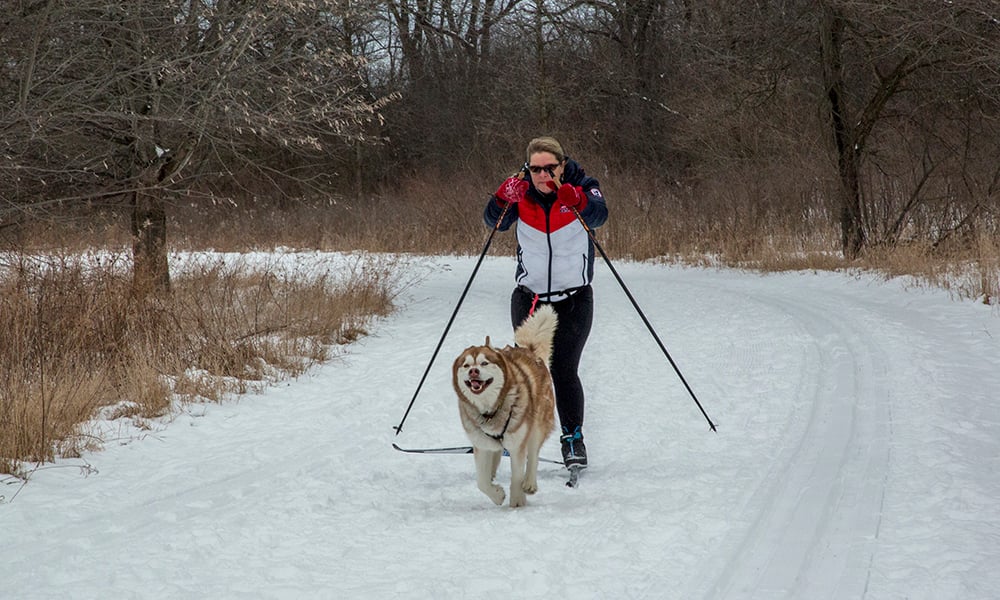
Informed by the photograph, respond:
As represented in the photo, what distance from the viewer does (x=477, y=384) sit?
440cm

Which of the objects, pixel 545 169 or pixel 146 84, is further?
pixel 146 84

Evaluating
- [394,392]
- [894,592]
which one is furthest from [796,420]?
[394,392]

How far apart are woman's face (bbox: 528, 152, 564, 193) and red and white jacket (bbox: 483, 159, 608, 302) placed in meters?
0.09

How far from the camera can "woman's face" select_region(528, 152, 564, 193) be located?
5.05m

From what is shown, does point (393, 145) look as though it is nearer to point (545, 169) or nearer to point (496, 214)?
point (496, 214)

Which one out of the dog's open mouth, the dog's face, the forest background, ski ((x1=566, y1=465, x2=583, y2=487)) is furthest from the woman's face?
the forest background

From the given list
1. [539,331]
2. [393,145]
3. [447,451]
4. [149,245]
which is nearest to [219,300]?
[149,245]

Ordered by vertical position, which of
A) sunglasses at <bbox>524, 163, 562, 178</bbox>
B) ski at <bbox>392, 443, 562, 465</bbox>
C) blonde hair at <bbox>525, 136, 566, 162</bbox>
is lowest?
ski at <bbox>392, 443, 562, 465</bbox>

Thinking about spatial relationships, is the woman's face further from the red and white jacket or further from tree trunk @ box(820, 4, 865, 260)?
tree trunk @ box(820, 4, 865, 260)

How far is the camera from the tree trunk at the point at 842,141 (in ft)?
50.5

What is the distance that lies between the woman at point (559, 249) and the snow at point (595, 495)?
492 mm

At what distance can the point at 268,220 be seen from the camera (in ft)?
85.1

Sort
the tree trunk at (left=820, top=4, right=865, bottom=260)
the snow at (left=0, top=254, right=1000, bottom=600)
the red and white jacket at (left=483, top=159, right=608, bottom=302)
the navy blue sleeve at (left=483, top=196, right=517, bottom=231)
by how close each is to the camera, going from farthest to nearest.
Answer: the tree trunk at (left=820, top=4, right=865, bottom=260)
the navy blue sleeve at (left=483, top=196, right=517, bottom=231)
the red and white jacket at (left=483, top=159, right=608, bottom=302)
the snow at (left=0, top=254, right=1000, bottom=600)

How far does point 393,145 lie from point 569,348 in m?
30.6
